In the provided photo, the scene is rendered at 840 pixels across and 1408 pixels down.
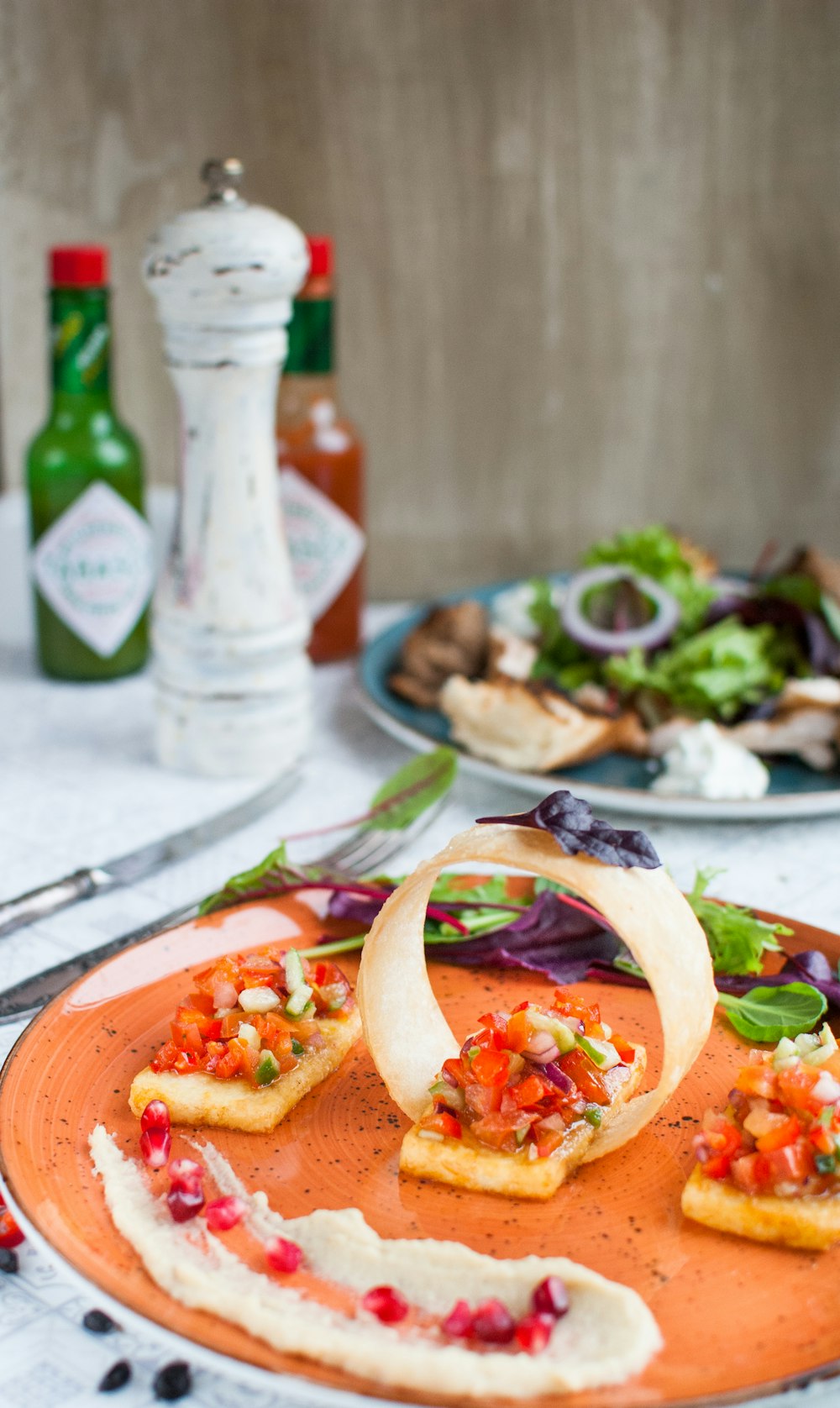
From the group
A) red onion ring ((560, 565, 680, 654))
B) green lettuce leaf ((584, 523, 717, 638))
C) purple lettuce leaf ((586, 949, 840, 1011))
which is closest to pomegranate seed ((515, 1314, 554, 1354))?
purple lettuce leaf ((586, 949, 840, 1011))

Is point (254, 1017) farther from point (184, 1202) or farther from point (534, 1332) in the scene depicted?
point (534, 1332)

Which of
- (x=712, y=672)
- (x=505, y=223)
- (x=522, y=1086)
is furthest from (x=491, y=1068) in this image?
(x=505, y=223)

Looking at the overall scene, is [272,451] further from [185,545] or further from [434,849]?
[434,849]

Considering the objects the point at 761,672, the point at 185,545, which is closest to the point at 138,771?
the point at 185,545

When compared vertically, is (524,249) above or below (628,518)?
above

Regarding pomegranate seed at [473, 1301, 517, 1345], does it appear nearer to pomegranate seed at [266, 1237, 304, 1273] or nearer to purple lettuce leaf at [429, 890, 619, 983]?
pomegranate seed at [266, 1237, 304, 1273]

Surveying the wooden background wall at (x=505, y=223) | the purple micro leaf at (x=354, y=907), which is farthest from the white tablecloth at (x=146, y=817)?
the wooden background wall at (x=505, y=223)
